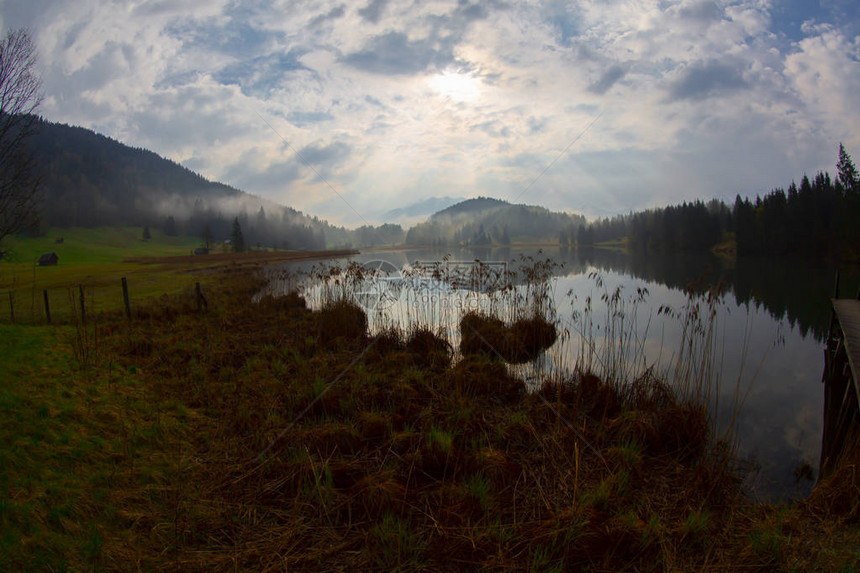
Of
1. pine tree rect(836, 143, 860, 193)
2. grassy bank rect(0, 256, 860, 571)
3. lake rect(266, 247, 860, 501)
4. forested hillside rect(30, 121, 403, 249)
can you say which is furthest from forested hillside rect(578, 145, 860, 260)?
forested hillside rect(30, 121, 403, 249)

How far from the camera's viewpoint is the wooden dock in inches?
247

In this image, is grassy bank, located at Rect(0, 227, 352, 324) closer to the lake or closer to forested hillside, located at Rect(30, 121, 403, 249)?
forested hillside, located at Rect(30, 121, 403, 249)

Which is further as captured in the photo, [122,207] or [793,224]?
[122,207]

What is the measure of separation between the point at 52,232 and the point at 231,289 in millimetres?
126337

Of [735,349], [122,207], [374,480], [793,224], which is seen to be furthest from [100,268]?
[122,207]

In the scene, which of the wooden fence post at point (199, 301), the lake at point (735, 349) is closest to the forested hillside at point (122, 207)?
the wooden fence post at point (199, 301)

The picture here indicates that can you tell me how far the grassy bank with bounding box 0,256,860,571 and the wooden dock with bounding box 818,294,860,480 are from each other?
7.89ft

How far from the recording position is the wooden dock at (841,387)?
6.27 meters

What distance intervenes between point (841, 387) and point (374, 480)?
39.9ft

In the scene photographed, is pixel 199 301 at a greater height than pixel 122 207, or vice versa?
pixel 122 207

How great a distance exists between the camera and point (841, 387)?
9.64m

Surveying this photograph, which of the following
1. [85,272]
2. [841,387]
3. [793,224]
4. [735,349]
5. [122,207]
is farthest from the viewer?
[122,207]

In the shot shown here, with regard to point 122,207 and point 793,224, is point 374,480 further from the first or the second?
point 122,207

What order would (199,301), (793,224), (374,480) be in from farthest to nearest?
(793,224), (199,301), (374,480)
